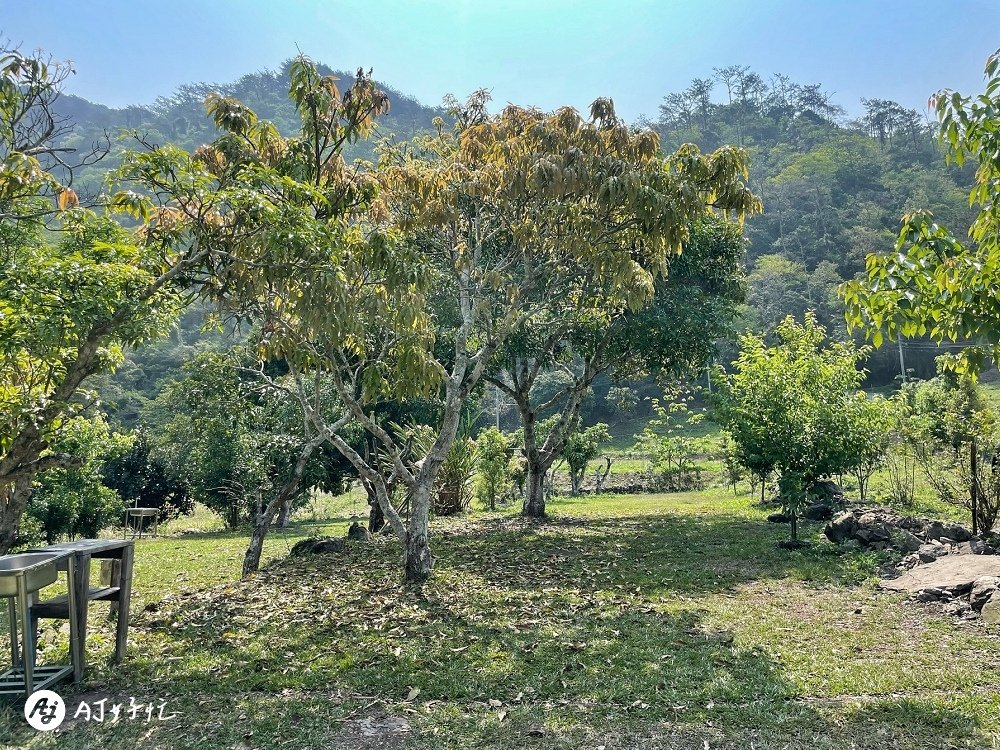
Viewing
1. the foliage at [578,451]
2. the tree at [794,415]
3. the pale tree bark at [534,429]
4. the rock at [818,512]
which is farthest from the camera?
the foliage at [578,451]

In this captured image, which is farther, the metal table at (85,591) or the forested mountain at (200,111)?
the forested mountain at (200,111)

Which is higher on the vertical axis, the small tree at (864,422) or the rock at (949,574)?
the small tree at (864,422)

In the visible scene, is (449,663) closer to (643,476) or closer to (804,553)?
(804,553)

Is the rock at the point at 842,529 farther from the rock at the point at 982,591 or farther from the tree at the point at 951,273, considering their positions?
the tree at the point at 951,273

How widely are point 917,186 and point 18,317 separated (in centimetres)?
7997

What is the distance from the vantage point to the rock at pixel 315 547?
12.2 metres

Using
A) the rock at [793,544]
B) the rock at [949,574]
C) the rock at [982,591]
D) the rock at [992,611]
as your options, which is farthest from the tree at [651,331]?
the rock at [992,611]

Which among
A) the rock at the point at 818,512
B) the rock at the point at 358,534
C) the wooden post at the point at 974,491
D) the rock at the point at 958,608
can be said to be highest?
the wooden post at the point at 974,491

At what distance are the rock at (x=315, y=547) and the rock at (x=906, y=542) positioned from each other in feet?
28.9

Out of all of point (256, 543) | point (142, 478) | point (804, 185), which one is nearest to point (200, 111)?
point (804, 185)

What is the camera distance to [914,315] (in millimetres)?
4773

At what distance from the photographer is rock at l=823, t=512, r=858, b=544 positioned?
10508 mm

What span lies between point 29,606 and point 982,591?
8065mm

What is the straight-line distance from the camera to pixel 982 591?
666 cm
